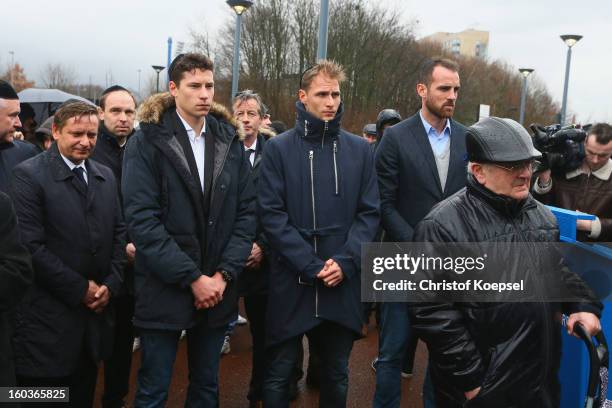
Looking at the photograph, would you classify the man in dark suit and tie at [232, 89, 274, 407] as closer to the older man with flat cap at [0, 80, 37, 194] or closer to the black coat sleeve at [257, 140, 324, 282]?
the black coat sleeve at [257, 140, 324, 282]

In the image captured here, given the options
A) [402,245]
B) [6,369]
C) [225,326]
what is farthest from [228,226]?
[6,369]

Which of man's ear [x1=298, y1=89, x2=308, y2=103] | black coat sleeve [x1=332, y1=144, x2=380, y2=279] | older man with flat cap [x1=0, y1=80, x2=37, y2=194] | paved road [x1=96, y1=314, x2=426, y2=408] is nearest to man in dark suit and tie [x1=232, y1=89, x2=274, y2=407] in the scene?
paved road [x1=96, y1=314, x2=426, y2=408]

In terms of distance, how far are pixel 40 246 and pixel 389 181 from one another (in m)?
2.22

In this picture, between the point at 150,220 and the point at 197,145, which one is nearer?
the point at 150,220

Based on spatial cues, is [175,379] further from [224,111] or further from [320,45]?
[320,45]

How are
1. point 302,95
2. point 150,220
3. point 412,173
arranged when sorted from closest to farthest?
1. point 150,220
2. point 302,95
3. point 412,173

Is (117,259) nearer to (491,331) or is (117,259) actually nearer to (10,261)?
(10,261)

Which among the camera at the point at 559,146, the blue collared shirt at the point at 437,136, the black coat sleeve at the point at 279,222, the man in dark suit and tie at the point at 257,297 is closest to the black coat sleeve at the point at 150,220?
the black coat sleeve at the point at 279,222

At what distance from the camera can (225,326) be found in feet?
10.9

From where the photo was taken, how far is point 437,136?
12.9 feet

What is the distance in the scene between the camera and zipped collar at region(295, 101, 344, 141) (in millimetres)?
3426

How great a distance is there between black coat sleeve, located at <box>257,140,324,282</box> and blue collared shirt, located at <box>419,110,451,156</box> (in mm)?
1146

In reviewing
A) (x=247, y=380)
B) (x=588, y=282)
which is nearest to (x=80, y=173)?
(x=247, y=380)

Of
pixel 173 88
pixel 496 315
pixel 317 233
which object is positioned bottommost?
pixel 496 315
